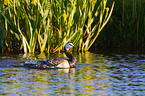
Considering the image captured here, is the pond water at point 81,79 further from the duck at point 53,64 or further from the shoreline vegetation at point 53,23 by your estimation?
the shoreline vegetation at point 53,23

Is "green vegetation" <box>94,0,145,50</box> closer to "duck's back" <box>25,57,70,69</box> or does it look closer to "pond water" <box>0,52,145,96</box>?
"pond water" <box>0,52,145,96</box>

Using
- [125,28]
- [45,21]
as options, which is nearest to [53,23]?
[45,21]

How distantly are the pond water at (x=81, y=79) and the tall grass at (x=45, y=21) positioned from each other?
59.1 inches

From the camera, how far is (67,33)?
51.8 ft

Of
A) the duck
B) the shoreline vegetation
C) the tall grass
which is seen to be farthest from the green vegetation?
the duck

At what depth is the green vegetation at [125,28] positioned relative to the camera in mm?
17952

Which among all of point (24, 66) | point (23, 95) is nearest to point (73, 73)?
point (24, 66)

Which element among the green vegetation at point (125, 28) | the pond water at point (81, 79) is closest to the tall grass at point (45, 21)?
the pond water at point (81, 79)

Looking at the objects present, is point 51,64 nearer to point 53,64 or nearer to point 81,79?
point 53,64

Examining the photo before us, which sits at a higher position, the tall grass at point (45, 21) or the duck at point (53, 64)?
the tall grass at point (45, 21)

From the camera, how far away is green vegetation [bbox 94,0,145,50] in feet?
58.9

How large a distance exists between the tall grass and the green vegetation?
2564 mm

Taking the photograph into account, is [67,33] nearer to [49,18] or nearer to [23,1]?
[49,18]

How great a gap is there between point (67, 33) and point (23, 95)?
792 cm
